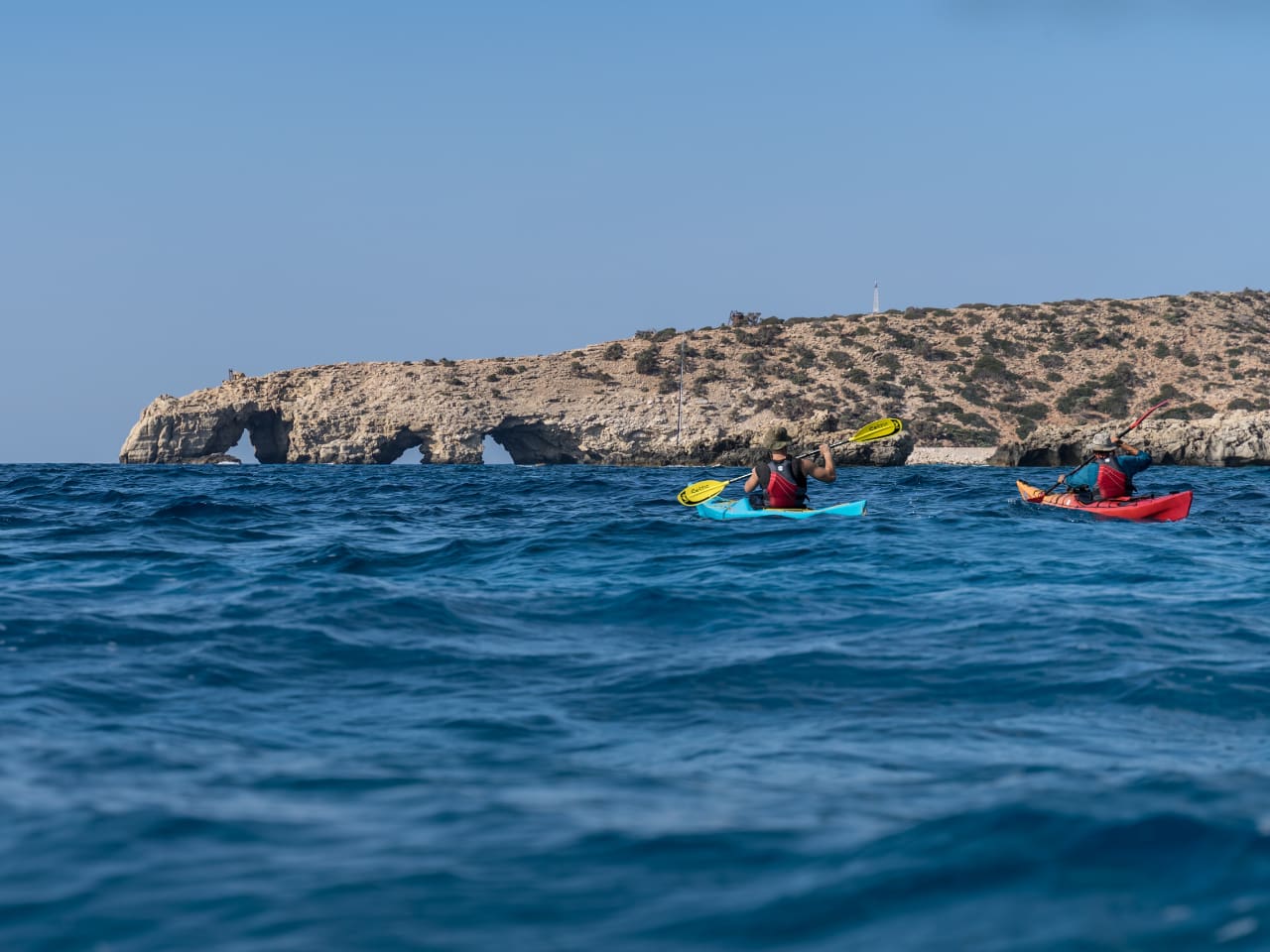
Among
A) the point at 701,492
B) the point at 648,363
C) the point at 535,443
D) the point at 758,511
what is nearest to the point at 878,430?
the point at 701,492

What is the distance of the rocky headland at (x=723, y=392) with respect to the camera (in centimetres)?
7156

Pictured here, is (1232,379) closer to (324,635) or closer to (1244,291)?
(1244,291)

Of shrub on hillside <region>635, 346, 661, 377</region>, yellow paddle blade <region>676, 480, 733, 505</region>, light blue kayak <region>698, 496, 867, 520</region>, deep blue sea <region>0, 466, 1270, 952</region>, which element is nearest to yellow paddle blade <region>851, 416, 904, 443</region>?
yellow paddle blade <region>676, 480, 733, 505</region>

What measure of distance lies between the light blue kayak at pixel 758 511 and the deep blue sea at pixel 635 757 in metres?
5.19

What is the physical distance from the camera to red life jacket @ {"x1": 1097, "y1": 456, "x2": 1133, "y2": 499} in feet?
62.1

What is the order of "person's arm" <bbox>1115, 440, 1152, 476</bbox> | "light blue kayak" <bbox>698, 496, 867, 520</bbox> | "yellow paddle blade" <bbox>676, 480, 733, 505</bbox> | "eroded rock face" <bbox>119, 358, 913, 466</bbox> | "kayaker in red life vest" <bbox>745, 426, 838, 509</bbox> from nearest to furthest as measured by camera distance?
"light blue kayak" <bbox>698, 496, 867, 520</bbox>, "kayaker in red life vest" <bbox>745, 426, 838, 509</bbox>, "person's arm" <bbox>1115, 440, 1152, 476</bbox>, "yellow paddle blade" <bbox>676, 480, 733, 505</bbox>, "eroded rock face" <bbox>119, 358, 913, 466</bbox>

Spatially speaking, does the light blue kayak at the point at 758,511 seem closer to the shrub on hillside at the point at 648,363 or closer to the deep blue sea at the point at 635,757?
the deep blue sea at the point at 635,757

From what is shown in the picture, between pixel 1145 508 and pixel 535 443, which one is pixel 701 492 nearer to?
pixel 1145 508

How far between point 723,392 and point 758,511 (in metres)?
59.5

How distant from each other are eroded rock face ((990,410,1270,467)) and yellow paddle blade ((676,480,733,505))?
30.6 m

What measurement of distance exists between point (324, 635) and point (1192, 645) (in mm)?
6007

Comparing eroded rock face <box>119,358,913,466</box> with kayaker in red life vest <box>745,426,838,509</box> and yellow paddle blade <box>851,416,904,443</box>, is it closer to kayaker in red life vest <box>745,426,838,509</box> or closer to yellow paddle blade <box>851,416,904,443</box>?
yellow paddle blade <box>851,416,904,443</box>

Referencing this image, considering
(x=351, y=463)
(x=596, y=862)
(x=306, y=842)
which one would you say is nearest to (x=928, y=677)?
(x=596, y=862)

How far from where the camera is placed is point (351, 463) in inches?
2894
